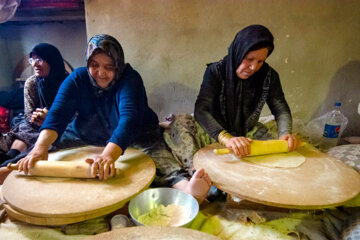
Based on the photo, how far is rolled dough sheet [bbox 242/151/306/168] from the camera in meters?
1.49

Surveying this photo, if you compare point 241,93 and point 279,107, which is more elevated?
point 241,93

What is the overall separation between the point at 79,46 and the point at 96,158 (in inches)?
131

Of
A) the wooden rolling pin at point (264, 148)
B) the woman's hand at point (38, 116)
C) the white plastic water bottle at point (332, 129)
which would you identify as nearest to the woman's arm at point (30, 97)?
the woman's hand at point (38, 116)

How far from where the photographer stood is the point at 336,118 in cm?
281

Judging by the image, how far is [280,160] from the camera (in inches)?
60.7

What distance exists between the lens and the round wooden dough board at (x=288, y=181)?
1.21 m

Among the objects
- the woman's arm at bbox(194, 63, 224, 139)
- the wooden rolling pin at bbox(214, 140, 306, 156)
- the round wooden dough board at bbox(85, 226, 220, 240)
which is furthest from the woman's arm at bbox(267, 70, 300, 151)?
the round wooden dough board at bbox(85, 226, 220, 240)

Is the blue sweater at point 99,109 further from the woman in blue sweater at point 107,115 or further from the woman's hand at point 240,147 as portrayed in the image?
the woman's hand at point 240,147

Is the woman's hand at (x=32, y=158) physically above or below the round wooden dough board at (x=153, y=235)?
above

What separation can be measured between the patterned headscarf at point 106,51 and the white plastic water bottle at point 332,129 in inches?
81.8

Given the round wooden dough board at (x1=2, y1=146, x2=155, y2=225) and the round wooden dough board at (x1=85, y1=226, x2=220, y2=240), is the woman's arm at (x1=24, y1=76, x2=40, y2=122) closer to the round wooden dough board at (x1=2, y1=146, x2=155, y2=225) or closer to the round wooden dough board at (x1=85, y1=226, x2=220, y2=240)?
the round wooden dough board at (x1=2, y1=146, x2=155, y2=225)

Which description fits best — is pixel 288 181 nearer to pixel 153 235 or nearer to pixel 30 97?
pixel 153 235

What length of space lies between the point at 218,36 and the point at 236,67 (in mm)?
964

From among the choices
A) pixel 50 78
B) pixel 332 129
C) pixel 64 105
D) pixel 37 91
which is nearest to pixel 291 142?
pixel 332 129
